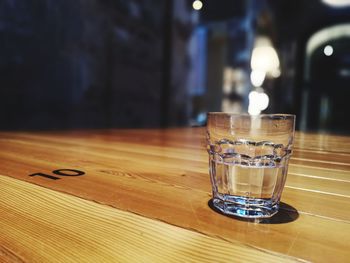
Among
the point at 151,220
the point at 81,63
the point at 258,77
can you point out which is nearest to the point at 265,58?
the point at 258,77

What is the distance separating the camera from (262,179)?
0.49 meters

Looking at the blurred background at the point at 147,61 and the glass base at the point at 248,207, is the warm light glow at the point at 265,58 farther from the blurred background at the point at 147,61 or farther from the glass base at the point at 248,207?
the glass base at the point at 248,207

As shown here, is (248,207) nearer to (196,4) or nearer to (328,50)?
(196,4)

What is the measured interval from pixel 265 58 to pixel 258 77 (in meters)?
1.17

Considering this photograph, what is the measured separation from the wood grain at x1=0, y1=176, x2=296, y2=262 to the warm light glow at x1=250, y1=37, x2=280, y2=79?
7.25m

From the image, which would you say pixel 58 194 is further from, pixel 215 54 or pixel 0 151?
pixel 215 54

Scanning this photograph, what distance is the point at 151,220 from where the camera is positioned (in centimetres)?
44

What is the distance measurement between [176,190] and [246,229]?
0.74ft

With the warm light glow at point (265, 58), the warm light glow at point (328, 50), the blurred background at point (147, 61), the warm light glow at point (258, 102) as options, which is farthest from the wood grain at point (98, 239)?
the warm light glow at point (258, 102)

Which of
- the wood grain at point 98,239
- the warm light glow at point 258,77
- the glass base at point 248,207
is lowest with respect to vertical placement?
the wood grain at point 98,239

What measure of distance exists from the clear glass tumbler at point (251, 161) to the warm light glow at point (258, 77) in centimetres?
813

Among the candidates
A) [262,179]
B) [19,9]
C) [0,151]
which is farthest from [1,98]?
[262,179]

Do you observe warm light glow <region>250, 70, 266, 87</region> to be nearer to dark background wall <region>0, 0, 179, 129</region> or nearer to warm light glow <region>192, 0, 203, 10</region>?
warm light glow <region>192, 0, 203, 10</region>

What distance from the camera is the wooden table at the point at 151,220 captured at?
13.8 inches
